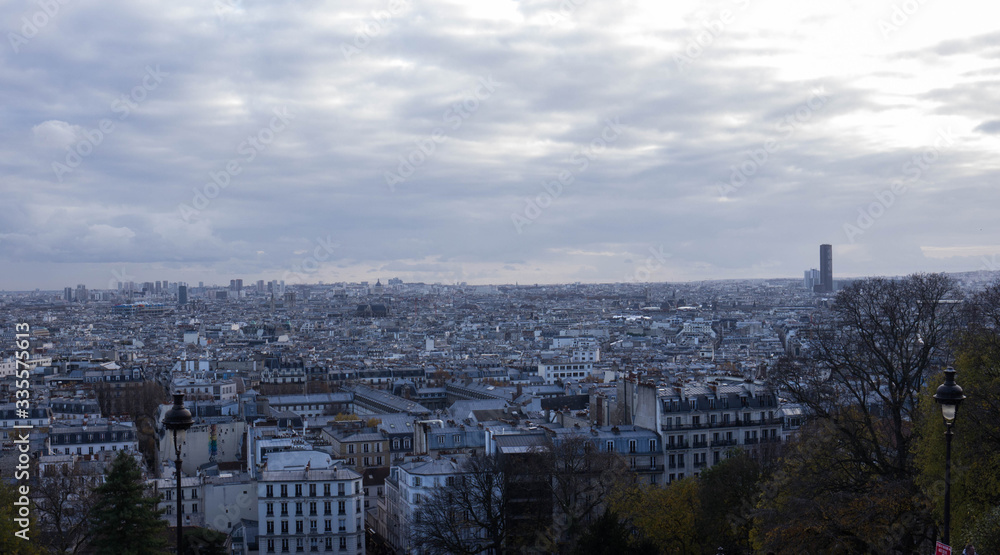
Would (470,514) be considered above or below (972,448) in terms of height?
below

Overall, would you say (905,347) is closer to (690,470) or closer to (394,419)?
(690,470)

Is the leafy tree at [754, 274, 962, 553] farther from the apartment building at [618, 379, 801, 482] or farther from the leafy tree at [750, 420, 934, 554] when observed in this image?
the apartment building at [618, 379, 801, 482]

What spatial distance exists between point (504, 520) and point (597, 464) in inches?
122

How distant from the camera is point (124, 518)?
2002 cm

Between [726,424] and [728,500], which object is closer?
[728,500]

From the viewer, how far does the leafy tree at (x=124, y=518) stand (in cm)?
2000

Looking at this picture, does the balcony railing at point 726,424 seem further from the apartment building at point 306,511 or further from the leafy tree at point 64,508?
the leafy tree at point 64,508

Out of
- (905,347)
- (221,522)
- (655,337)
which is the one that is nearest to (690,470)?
(905,347)

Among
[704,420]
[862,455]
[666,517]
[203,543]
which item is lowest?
[203,543]

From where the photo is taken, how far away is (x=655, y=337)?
17888cm

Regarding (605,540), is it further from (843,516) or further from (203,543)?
(203,543)

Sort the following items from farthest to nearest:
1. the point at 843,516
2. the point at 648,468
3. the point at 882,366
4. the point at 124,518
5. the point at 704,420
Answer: the point at 704,420
the point at 648,468
the point at 882,366
the point at 124,518
the point at 843,516

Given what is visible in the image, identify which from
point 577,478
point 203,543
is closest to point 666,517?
point 577,478

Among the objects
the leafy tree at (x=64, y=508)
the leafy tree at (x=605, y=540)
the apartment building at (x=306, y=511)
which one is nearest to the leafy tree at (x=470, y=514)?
the apartment building at (x=306, y=511)
